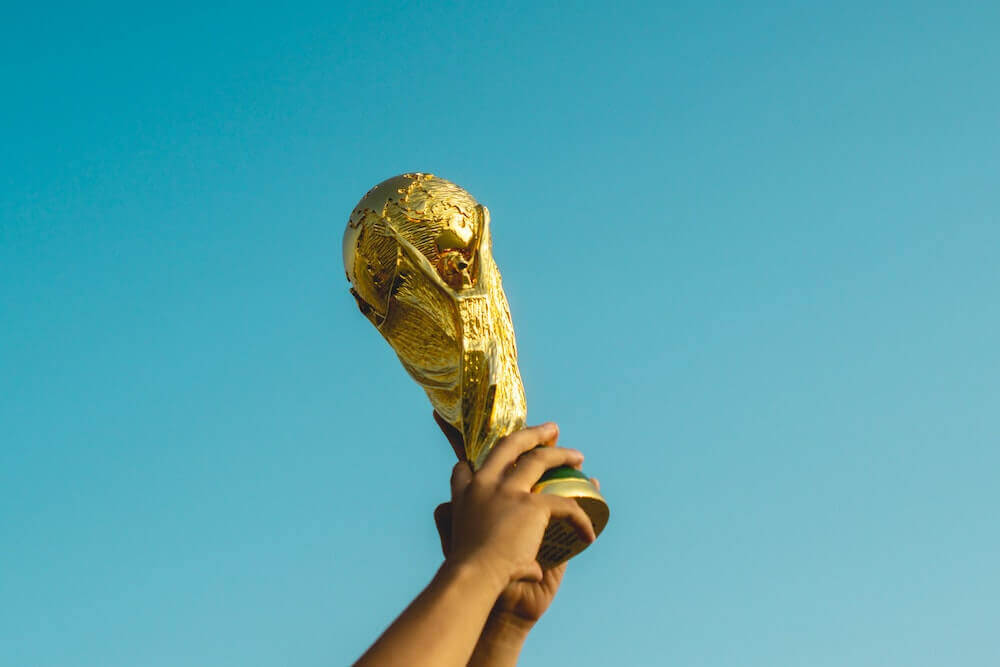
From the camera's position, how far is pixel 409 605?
3.49 metres

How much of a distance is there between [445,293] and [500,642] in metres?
1.52

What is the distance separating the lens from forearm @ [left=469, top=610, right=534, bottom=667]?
454cm

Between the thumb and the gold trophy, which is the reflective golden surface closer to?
the gold trophy

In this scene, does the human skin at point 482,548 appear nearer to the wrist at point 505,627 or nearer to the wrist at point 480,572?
the wrist at point 480,572

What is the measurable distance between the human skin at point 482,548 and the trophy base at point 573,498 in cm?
5

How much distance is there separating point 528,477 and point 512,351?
3.78 ft

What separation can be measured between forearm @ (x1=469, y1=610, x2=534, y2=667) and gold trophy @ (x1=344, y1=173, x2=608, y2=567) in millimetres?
705

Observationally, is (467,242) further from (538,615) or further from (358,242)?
(538,615)

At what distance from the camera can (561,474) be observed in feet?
13.5

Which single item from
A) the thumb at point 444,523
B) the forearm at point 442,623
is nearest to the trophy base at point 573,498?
the thumb at point 444,523

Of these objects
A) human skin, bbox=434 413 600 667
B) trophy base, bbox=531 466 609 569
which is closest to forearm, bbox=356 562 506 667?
trophy base, bbox=531 466 609 569

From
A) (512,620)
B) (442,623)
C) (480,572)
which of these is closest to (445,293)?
(512,620)

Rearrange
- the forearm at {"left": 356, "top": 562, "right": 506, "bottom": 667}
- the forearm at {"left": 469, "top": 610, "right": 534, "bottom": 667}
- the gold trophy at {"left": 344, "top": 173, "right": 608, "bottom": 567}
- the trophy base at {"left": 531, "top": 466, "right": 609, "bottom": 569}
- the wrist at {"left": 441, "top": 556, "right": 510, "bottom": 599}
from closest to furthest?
the forearm at {"left": 356, "top": 562, "right": 506, "bottom": 667} → the wrist at {"left": 441, "top": 556, "right": 510, "bottom": 599} → the trophy base at {"left": 531, "top": 466, "right": 609, "bottom": 569} → the forearm at {"left": 469, "top": 610, "right": 534, "bottom": 667} → the gold trophy at {"left": 344, "top": 173, "right": 608, "bottom": 567}

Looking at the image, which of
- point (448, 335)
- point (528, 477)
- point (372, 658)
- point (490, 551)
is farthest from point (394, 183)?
point (372, 658)
